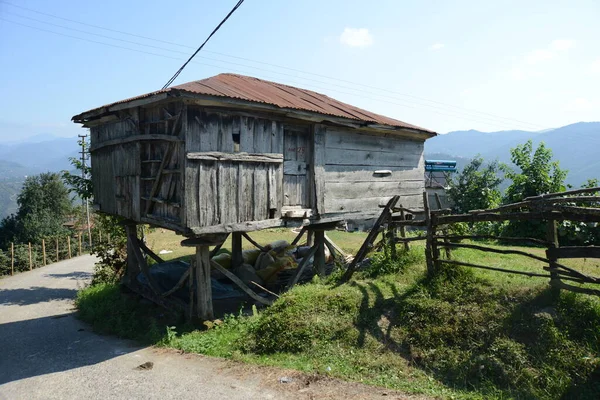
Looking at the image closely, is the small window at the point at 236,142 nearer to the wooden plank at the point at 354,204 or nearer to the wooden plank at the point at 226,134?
the wooden plank at the point at 226,134

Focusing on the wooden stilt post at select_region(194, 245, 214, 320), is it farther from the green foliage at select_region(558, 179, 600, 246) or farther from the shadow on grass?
the green foliage at select_region(558, 179, 600, 246)

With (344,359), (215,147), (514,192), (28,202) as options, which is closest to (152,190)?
(215,147)

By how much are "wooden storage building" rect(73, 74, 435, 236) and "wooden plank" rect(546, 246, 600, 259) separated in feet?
16.5

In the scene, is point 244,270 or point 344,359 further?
point 244,270

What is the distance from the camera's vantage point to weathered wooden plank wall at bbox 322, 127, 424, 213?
1026 centimetres

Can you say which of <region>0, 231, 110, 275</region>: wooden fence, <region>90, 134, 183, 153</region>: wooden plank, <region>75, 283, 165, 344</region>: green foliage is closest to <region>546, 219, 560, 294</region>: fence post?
<region>90, 134, 183, 153</region>: wooden plank

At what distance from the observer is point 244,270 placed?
12.0 m

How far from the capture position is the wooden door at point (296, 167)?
9.39 m

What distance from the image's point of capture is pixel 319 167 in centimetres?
988

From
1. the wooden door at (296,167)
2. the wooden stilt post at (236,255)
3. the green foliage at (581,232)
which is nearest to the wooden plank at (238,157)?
the wooden door at (296,167)

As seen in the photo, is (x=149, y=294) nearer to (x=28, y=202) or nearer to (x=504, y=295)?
(x=504, y=295)

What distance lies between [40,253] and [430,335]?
25.7m

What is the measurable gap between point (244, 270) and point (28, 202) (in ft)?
107

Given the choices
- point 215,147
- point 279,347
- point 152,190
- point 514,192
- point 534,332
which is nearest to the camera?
point 534,332
